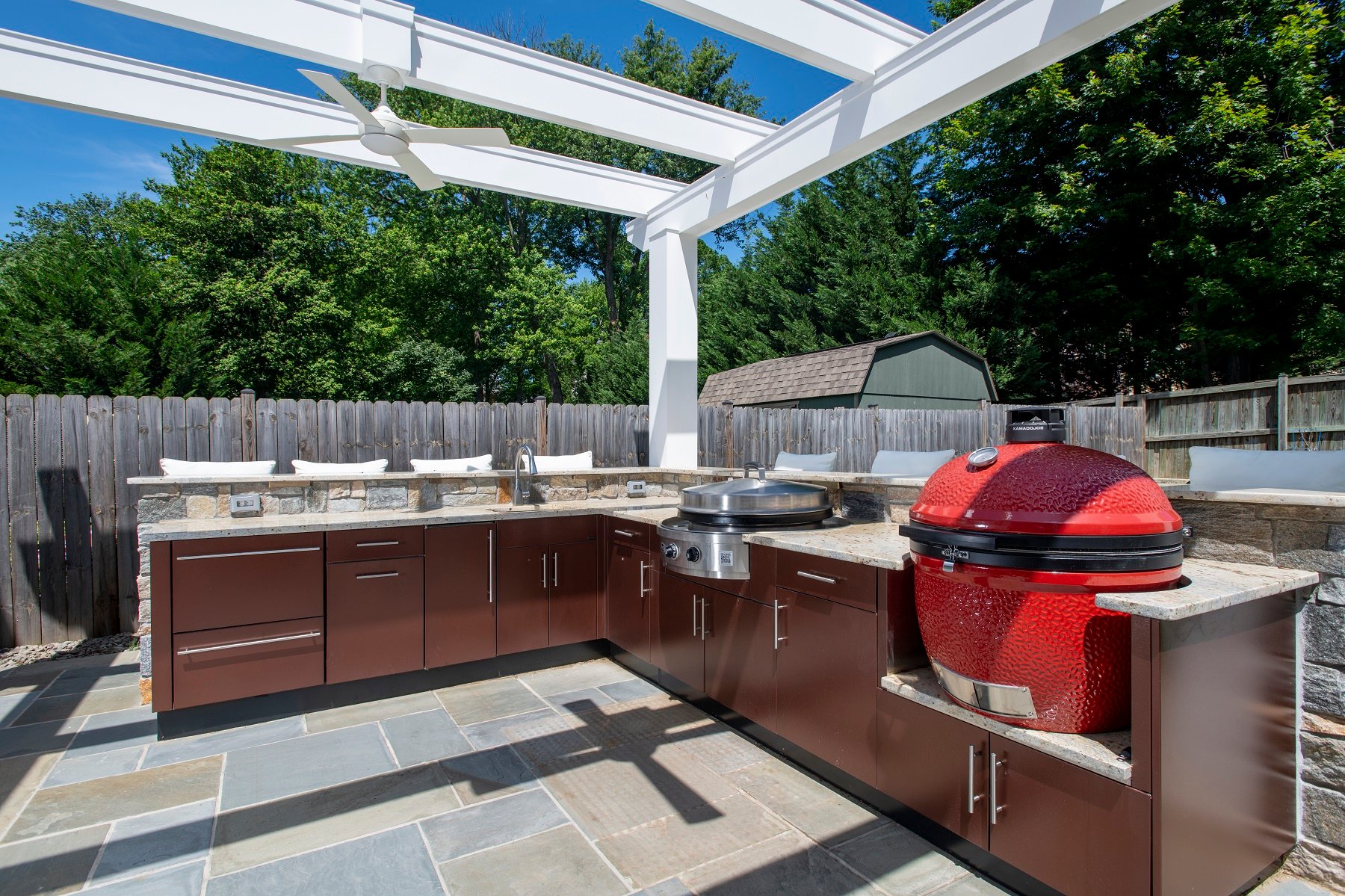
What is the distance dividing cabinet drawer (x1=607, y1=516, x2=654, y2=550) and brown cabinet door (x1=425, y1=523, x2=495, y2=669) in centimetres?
65

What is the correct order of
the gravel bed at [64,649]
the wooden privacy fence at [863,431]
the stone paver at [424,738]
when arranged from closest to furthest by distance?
the stone paver at [424,738]
the gravel bed at [64,649]
the wooden privacy fence at [863,431]

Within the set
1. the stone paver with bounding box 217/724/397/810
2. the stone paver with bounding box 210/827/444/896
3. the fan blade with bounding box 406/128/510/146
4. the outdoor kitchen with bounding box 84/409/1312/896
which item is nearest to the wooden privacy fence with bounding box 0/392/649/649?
the outdoor kitchen with bounding box 84/409/1312/896

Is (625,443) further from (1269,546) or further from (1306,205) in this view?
(1306,205)

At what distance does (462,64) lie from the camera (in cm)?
341

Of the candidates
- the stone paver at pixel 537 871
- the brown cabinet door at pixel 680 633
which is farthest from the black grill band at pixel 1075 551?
the brown cabinet door at pixel 680 633

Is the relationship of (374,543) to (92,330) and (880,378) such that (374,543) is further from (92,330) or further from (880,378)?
(880,378)

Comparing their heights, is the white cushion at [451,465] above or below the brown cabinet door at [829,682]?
above

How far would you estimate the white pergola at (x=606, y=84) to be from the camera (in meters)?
2.84

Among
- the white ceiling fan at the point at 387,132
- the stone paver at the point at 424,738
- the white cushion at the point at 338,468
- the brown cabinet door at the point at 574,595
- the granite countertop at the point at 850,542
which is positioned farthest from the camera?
the white cushion at the point at 338,468

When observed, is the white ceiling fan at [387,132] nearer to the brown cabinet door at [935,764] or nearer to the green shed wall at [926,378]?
the brown cabinet door at [935,764]

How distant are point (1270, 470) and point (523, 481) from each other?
352 centimetres

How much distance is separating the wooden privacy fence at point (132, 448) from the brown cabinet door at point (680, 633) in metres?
3.47

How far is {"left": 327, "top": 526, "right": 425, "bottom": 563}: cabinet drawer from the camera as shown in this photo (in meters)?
3.20

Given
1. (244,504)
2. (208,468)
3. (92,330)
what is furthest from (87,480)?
(92,330)
